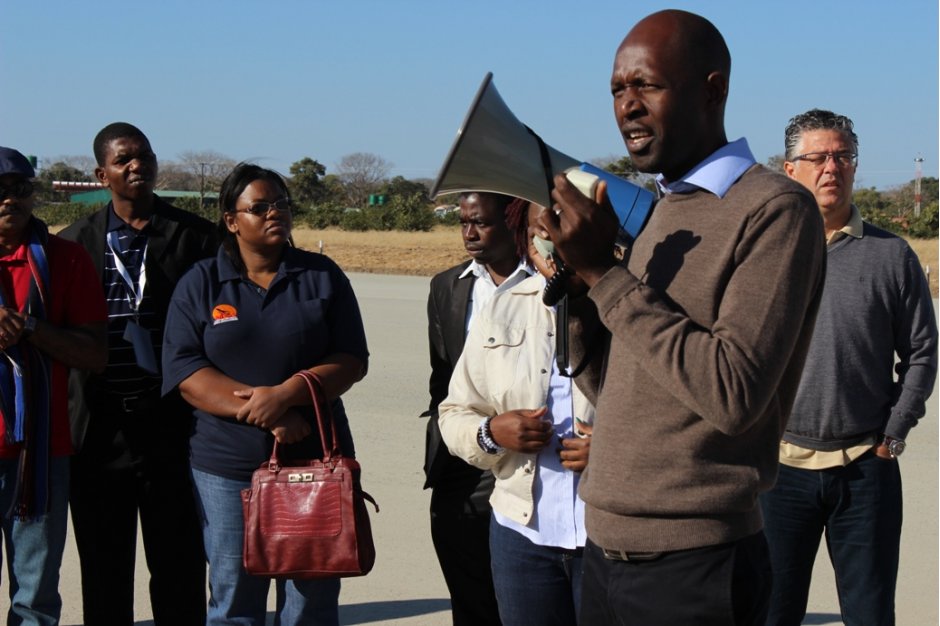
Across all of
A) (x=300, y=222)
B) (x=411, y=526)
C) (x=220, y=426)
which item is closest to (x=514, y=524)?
(x=220, y=426)

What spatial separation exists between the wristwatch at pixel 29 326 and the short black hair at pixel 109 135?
1.11 m

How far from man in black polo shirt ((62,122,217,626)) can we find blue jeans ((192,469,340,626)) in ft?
2.04

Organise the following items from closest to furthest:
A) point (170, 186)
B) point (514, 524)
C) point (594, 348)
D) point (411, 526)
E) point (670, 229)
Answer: point (670, 229)
point (594, 348)
point (514, 524)
point (411, 526)
point (170, 186)

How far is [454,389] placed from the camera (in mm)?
3799

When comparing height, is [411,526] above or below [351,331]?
below

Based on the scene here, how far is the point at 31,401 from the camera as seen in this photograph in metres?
4.43

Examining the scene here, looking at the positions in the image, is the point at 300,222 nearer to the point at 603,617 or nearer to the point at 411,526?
the point at 411,526

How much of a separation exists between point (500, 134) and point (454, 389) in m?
1.38

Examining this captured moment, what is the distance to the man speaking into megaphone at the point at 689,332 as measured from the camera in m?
2.17

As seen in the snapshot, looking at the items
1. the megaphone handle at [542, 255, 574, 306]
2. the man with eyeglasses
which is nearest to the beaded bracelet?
the megaphone handle at [542, 255, 574, 306]

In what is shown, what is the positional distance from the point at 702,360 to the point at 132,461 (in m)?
3.39

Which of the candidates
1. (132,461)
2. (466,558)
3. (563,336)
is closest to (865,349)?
(466,558)

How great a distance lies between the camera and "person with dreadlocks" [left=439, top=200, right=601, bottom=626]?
348cm

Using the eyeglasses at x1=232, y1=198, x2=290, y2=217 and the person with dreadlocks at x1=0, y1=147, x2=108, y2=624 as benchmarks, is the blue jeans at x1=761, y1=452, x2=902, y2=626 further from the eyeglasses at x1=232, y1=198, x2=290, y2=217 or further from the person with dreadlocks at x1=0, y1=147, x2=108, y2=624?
the person with dreadlocks at x1=0, y1=147, x2=108, y2=624
